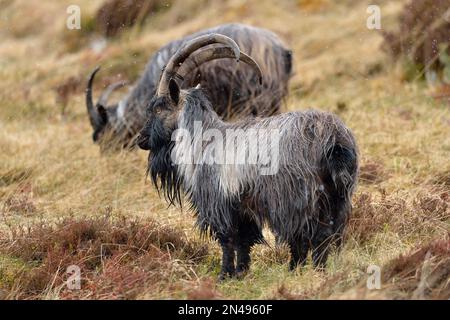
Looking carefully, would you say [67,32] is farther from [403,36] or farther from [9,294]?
[9,294]

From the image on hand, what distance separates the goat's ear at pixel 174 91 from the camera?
6.52 meters

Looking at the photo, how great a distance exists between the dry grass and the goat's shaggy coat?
0.28 m

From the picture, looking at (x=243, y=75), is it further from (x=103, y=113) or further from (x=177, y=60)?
(x=177, y=60)

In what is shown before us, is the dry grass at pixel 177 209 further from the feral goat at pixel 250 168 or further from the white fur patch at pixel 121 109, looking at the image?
the white fur patch at pixel 121 109

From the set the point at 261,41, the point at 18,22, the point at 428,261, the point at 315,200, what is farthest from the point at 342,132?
the point at 18,22

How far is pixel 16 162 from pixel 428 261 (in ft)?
19.7

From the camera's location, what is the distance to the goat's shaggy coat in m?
5.87

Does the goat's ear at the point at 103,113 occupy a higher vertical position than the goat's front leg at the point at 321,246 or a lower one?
lower

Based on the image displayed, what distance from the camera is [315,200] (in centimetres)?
588

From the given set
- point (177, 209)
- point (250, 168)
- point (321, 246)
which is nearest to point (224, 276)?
point (321, 246)

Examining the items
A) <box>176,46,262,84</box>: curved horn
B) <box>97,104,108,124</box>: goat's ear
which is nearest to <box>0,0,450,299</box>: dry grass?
<box>97,104,108,124</box>: goat's ear

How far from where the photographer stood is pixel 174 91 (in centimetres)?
656

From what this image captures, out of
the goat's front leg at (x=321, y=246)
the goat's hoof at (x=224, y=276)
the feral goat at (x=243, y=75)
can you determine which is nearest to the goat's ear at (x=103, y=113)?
the feral goat at (x=243, y=75)

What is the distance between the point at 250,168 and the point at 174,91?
3.37 ft
